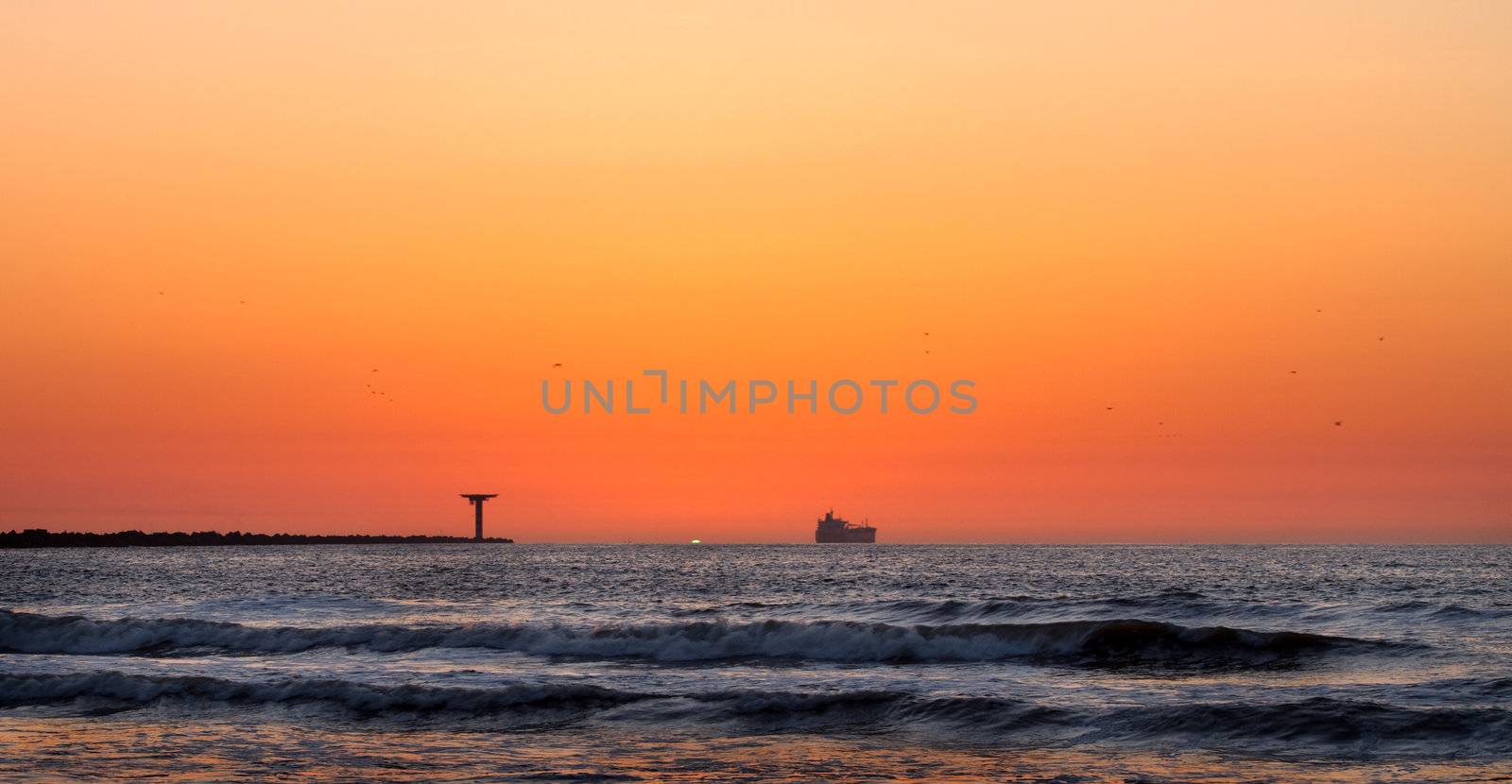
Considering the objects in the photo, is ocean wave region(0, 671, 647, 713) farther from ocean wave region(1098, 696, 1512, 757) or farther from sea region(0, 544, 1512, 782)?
ocean wave region(1098, 696, 1512, 757)

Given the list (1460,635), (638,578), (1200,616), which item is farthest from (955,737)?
(638,578)

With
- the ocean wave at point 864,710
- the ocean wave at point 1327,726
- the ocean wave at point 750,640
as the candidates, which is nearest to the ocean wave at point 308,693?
the ocean wave at point 864,710

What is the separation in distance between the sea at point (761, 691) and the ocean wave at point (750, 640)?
126 millimetres

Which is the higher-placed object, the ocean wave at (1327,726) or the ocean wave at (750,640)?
the ocean wave at (750,640)

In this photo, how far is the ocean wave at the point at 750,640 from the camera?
34.3m

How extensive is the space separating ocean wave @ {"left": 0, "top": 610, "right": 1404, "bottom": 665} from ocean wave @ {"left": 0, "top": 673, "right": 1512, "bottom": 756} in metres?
9.01

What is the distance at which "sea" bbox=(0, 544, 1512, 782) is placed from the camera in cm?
1928

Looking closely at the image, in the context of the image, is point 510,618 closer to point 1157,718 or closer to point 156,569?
point 1157,718

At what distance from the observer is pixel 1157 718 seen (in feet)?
74.0

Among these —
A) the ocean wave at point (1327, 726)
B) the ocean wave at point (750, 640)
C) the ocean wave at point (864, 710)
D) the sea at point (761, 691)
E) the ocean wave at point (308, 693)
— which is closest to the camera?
the sea at point (761, 691)

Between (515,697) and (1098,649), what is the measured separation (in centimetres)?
1617

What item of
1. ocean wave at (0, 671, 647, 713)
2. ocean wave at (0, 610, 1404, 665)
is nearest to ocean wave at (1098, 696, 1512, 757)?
ocean wave at (0, 671, 647, 713)

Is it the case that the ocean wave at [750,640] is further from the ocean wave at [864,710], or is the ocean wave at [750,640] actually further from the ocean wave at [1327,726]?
the ocean wave at [1327,726]

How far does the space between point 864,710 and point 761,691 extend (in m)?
2.93
